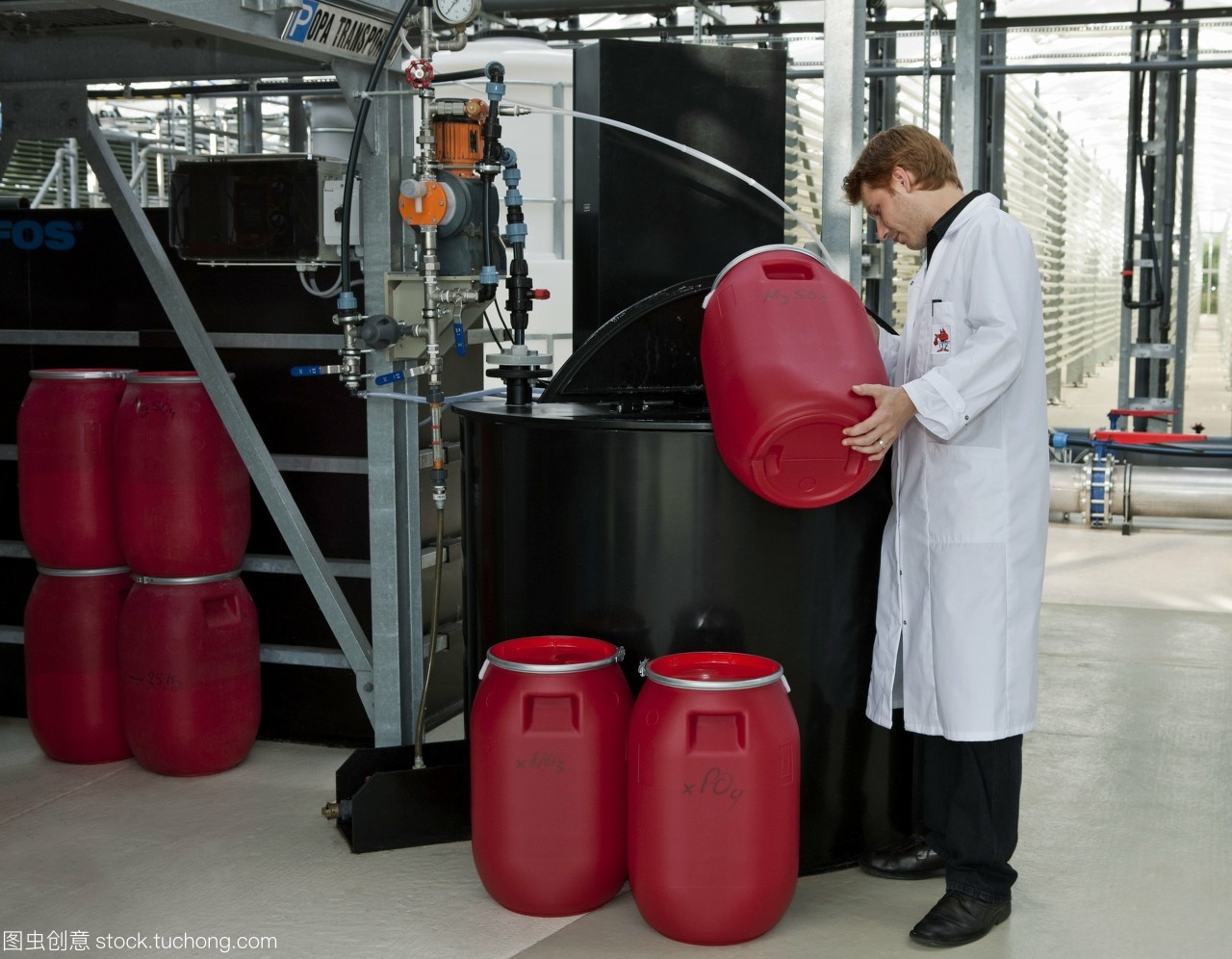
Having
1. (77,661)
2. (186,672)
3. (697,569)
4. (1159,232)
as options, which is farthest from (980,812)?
(1159,232)

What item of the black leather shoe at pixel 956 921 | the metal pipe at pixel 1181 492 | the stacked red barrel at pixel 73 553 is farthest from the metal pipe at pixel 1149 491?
the stacked red barrel at pixel 73 553

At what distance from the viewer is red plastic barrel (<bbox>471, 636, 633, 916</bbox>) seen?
252 cm

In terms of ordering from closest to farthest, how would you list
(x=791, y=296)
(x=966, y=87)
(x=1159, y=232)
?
(x=791, y=296) < (x=966, y=87) < (x=1159, y=232)

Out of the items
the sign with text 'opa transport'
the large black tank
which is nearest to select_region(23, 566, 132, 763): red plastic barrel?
the large black tank

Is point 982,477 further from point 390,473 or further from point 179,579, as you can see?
point 179,579

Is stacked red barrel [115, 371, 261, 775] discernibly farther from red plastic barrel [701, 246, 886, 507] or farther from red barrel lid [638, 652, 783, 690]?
red plastic barrel [701, 246, 886, 507]

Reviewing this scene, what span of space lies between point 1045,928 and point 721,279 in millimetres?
1385

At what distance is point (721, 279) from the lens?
260 centimetres

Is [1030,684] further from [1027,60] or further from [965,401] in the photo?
[1027,60]

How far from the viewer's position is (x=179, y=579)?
346cm

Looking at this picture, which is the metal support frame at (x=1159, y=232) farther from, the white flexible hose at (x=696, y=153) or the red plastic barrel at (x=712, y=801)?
the red plastic barrel at (x=712, y=801)

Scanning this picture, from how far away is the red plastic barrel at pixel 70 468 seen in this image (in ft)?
11.6

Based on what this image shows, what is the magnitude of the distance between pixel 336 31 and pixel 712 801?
183cm

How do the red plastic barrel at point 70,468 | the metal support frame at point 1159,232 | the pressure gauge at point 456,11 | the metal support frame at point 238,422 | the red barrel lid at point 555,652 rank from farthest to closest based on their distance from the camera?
the metal support frame at point 1159,232, the red plastic barrel at point 70,468, the metal support frame at point 238,422, the pressure gauge at point 456,11, the red barrel lid at point 555,652
